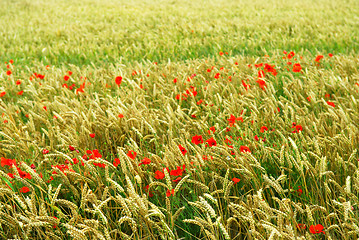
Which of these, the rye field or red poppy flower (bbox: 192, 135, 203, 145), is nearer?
the rye field

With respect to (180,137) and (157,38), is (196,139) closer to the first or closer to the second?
(180,137)

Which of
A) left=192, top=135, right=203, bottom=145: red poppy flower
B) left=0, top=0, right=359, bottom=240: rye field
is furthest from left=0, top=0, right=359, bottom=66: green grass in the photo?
left=192, top=135, right=203, bottom=145: red poppy flower

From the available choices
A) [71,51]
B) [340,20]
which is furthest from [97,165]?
[340,20]

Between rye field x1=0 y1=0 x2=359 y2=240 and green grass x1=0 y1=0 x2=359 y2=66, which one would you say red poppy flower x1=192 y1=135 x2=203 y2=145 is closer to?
rye field x1=0 y1=0 x2=359 y2=240

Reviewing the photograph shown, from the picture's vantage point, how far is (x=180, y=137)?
1665 mm

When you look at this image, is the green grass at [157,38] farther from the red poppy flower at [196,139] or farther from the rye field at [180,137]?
the red poppy flower at [196,139]

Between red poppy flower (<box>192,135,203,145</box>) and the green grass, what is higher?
the green grass

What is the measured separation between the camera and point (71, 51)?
472 centimetres

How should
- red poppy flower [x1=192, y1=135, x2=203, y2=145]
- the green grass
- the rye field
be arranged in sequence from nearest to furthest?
the rye field < red poppy flower [x1=192, y1=135, x2=203, y2=145] < the green grass

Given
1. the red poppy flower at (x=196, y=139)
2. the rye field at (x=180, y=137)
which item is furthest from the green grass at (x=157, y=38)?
the red poppy flower at (x=196, y=139)

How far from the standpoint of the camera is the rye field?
1170mm

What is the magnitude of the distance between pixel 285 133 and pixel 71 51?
3935 mm

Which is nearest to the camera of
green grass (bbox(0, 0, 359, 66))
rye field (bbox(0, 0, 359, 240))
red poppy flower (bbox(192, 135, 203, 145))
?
rye field (bbox(0, 0, 359, 240))

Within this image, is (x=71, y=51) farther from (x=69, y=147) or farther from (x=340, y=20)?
(x=340, y=20)
